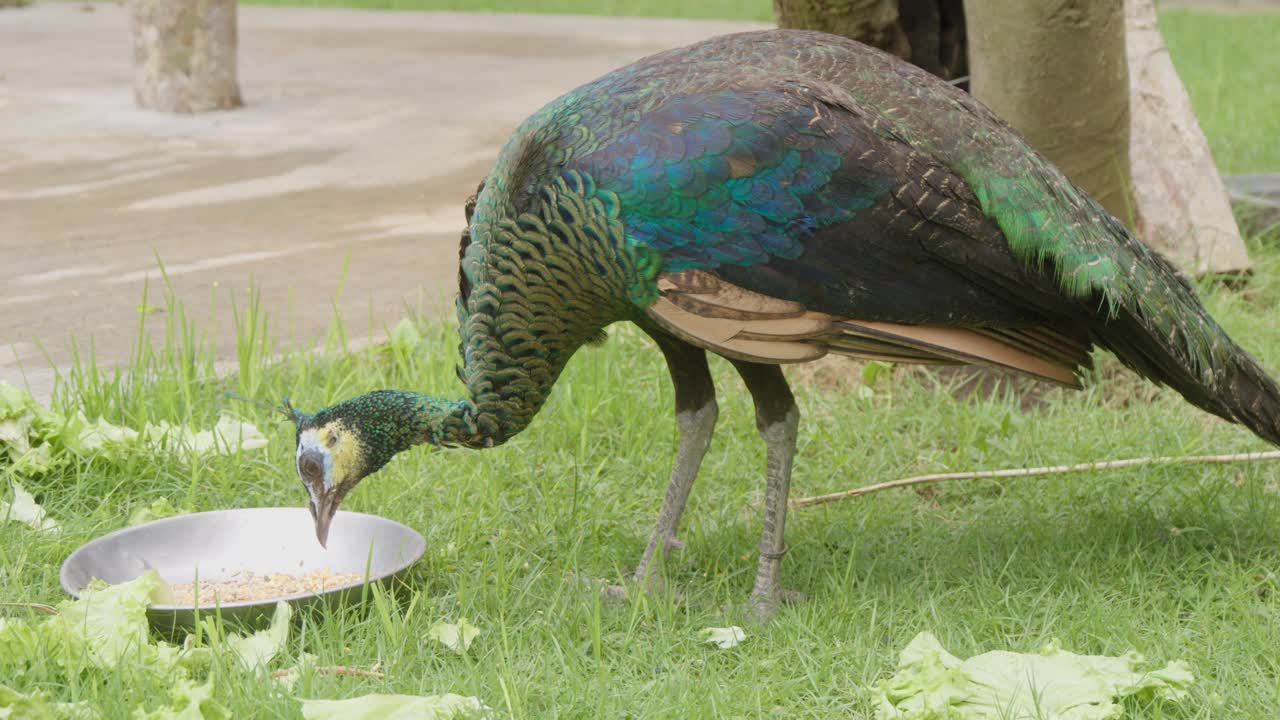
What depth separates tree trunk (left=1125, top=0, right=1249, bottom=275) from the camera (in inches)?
241

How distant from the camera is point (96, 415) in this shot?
466 cm

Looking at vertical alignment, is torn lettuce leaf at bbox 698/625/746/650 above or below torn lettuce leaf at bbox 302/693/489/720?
below

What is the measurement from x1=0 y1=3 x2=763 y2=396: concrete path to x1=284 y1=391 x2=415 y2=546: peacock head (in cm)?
169

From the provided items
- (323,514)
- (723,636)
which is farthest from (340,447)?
(723,636)

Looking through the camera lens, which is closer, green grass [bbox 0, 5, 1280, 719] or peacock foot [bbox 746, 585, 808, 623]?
green grass [bbox 0, 5, 1280, 719]

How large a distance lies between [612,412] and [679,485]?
37.8 inches

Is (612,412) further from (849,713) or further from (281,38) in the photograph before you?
(281,38)

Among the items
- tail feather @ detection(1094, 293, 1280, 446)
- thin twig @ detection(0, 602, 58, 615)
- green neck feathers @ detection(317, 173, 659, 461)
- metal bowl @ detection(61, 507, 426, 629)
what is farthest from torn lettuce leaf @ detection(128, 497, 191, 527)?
tail feather @ detection(1094, 293, 1280, 446)

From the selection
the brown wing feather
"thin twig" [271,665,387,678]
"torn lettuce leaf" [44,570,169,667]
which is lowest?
"thin twig" [271,665,387,678]

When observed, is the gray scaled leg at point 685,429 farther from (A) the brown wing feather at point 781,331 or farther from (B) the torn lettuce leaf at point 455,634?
(B) the torn lettuce leaf at point 455,634

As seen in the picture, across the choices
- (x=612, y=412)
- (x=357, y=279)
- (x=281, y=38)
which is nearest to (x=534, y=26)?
(x=281, y=38)

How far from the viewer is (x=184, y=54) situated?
9.91 metres

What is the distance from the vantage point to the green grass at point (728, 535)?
3.37m

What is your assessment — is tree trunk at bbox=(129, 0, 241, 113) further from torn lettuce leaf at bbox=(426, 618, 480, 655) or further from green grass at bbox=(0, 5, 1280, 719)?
torn lettuce leaf at bbox=(426, 618, 480, 655)
